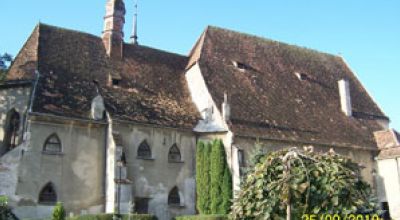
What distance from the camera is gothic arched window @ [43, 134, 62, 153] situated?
74.2 feet

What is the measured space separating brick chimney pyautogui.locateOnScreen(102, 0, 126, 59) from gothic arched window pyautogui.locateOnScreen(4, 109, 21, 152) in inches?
268

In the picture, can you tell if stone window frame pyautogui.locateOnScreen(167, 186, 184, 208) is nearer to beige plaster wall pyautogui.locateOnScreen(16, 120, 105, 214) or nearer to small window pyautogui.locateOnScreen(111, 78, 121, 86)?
beige plaster wall pyautogui.locateOnScreen(16, 120, 105, 214)

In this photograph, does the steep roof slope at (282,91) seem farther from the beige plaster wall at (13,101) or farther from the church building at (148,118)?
the beige plaster wall at (13,101)

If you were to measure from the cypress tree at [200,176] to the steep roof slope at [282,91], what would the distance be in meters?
2.12

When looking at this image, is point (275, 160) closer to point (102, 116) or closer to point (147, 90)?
point (102, 116)

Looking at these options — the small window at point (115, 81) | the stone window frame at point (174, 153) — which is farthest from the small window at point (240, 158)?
the small window at point (115, 81)

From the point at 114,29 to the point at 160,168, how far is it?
9.19 meters

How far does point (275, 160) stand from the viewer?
8781mm

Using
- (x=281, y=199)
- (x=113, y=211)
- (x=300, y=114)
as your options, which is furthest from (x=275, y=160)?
(x=300, y=114)

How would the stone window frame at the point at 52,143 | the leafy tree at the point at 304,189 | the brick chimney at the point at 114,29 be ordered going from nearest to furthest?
the leafy tree at the point at 304,189 < the stone window frame at the point at 52,143 < the brick chimney at the point at 114,29

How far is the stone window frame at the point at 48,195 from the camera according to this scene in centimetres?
2195
